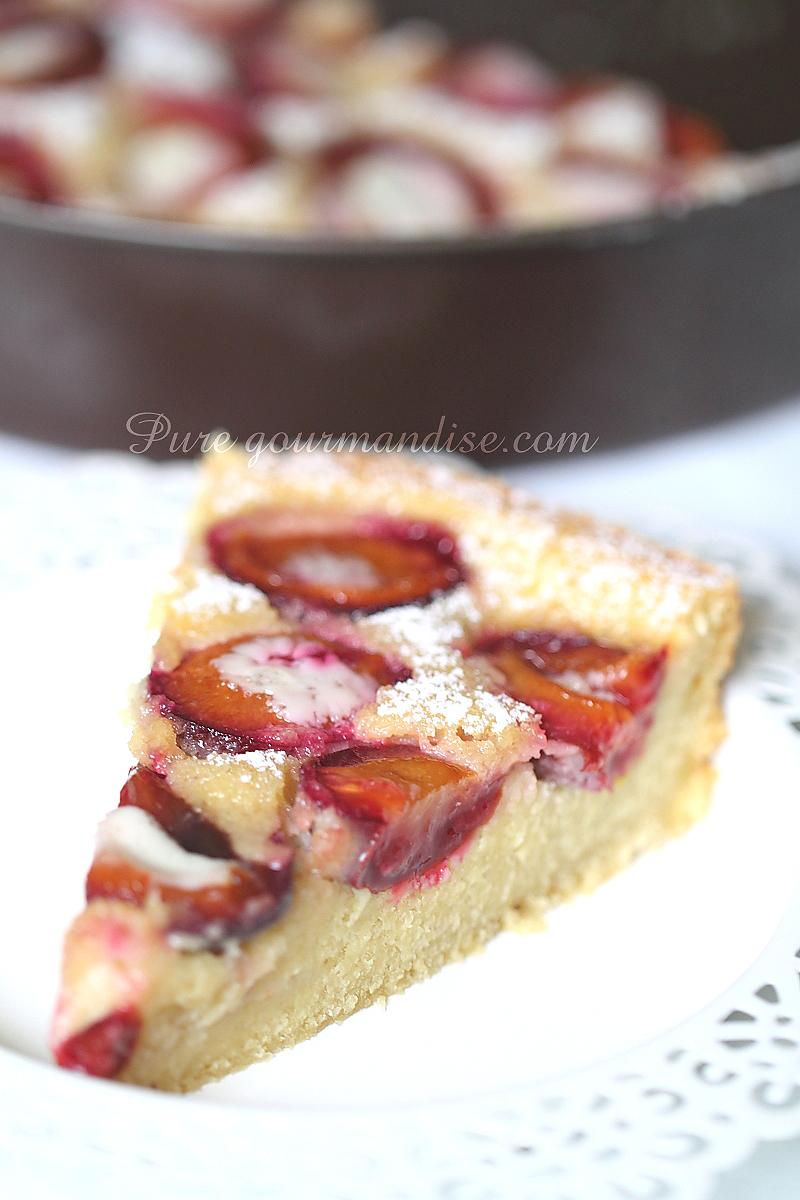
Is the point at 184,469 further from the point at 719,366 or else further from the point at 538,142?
the point at 538,142

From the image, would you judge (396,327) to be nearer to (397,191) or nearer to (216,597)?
(397,191)

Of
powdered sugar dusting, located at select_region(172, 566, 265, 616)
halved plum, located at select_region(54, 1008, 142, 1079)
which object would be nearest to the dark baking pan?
powdered sugar dusting, located at select_region(172, 566, 265, 616)

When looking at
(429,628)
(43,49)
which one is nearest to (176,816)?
(429,628)

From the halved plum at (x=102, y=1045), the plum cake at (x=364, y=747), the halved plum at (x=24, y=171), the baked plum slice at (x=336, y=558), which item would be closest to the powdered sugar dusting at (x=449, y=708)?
the plum cake at (x=364, y=747)

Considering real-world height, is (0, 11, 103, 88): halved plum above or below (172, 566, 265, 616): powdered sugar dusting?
above

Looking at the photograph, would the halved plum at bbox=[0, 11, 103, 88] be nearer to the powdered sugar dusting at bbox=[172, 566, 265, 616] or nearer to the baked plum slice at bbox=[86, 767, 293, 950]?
the powdered sugar dusting at bbox=[172, 566, 265, 616]

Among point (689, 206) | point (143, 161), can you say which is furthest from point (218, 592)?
point (143, 161)
